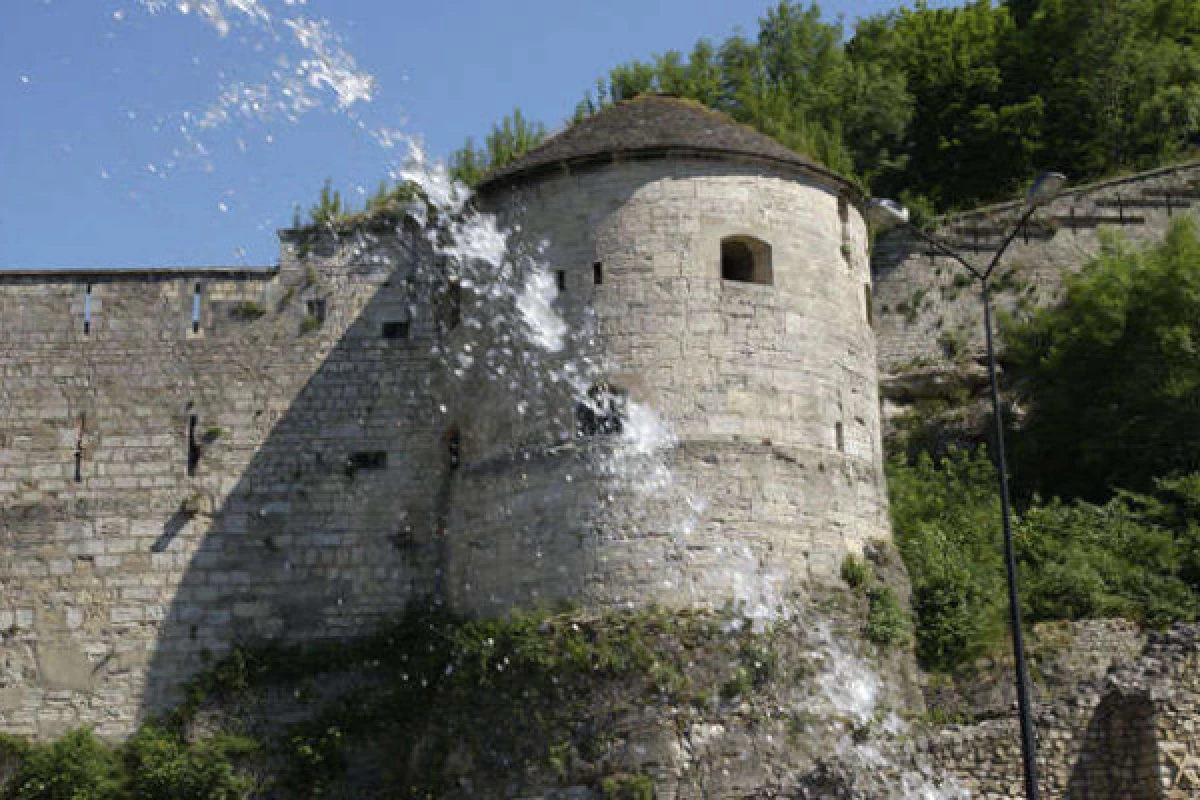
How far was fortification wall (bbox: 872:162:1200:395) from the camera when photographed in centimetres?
3212

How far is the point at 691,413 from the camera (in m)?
A: 19.8

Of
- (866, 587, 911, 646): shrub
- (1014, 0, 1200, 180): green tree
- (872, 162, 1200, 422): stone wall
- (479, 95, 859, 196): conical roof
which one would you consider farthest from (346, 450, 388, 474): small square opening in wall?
(1014, 0, 1200, 180): green tree

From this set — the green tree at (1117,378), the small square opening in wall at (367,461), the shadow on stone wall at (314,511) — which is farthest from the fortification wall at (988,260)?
the small square opening in wall at (367,461)

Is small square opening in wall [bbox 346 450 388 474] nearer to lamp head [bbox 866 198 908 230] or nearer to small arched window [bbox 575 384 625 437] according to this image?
small arched window [bbox 575 384 625 437]

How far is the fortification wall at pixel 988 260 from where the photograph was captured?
105ft

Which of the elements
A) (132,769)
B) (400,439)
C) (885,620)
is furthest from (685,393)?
(132,769)

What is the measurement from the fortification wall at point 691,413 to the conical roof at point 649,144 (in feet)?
0.71

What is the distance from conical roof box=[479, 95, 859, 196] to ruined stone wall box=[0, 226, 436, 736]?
3178 mm

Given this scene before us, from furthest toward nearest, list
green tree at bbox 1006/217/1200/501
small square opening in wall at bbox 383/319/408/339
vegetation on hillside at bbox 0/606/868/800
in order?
green tree at bbox 1006/217/1200/501 < small square opening in wall at bbox 383/319/408/339 < vegetation on hillside at bbox 0/606/868/800

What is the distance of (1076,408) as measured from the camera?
27812 mm

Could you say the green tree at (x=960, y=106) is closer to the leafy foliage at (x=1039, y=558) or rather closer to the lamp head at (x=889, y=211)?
the leafy foliage at (x=1039, y=558)

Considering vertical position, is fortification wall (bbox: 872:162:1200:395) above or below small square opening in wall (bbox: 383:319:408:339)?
above

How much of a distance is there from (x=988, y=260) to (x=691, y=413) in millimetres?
15994

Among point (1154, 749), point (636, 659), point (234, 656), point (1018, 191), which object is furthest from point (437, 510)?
point (1018, 191)
